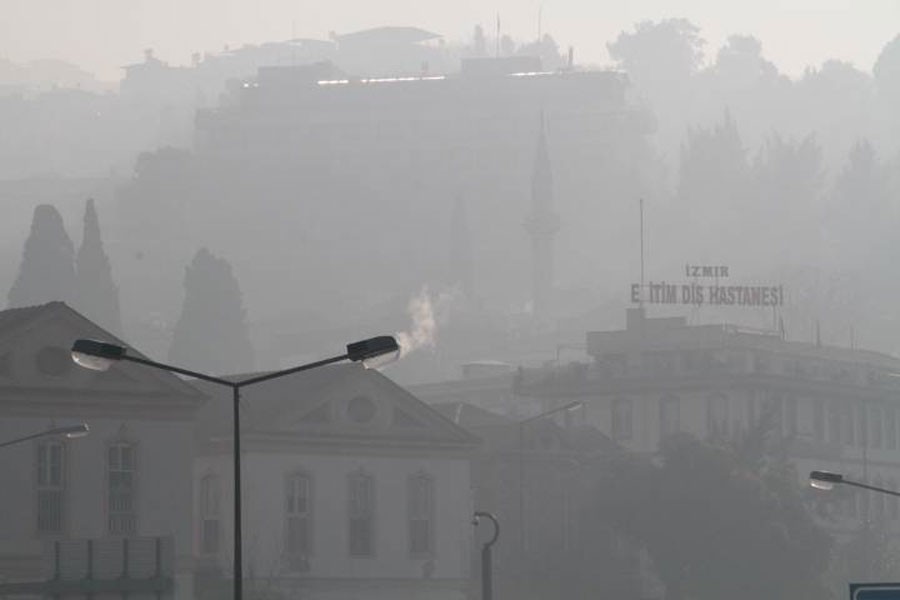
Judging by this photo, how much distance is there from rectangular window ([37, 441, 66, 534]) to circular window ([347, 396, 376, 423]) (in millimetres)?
16724

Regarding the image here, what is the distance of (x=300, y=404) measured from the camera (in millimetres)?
111375

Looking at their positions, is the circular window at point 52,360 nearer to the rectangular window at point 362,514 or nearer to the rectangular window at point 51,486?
the rectangular window at point 51,486

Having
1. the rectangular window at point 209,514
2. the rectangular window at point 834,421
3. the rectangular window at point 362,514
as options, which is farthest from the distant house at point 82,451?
the rectangular window at point 834,421

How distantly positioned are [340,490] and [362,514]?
122cm

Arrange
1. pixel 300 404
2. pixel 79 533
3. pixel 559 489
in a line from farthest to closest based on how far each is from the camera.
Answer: pixel 559 489 < pixel 300 404 < pixel 79 533

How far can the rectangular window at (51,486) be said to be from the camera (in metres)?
98.0

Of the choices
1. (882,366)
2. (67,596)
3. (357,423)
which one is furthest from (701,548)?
(882,366)

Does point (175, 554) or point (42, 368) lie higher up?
point (42, 368)

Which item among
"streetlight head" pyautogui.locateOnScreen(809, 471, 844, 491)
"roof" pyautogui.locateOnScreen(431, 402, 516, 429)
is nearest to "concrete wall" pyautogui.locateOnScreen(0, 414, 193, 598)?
"streetlight head" pyautogui.locateOnScreen(809, 471, 844, 491)

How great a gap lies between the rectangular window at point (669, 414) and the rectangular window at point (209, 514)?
6070 centimetres

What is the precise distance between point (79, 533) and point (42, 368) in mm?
5581

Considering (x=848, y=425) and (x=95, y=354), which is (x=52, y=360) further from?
(x=848, y=425)

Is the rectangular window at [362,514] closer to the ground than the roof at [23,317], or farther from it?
closer to the ground

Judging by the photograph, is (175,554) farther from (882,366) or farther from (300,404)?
(882,366)
